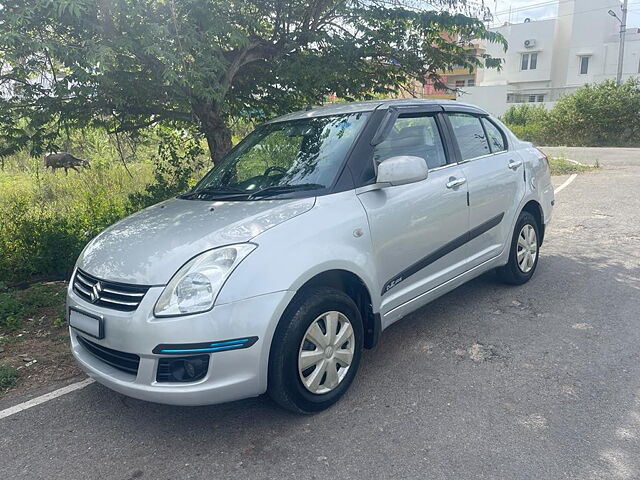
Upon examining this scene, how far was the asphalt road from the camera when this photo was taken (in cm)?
260

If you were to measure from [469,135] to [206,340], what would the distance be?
3.07 metres

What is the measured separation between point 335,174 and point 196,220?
3.09 ft

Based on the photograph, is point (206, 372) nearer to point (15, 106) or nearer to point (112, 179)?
point (15, 106)

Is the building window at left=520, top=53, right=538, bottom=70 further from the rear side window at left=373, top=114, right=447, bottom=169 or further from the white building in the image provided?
the rear side window at left=373, top=114, right=447, bottom=169

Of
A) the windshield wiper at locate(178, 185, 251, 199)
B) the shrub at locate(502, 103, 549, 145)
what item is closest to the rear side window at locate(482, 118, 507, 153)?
the windshield wiper at locate(178, 185, 251, 199)

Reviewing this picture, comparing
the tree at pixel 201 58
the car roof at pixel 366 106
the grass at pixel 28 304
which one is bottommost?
the grass at pixel 28 304

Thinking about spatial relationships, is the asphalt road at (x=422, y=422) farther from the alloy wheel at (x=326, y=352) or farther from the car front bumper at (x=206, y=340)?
the car front bumper at (x=206, y=340)

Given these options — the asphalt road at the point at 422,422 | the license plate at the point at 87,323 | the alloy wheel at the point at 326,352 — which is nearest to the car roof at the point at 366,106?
the alloy wheel at the point at 326,352

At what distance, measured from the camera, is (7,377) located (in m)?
3.66

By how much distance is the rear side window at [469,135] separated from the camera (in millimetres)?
4359

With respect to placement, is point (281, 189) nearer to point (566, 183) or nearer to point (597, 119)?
point (566, 183)

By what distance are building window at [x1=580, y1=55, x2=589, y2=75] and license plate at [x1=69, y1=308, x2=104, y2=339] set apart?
1955 inches

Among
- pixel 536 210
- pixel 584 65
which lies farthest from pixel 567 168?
pixel 584 65

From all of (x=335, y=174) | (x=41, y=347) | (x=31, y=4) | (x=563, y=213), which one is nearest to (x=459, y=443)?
(x=335, y=174)
